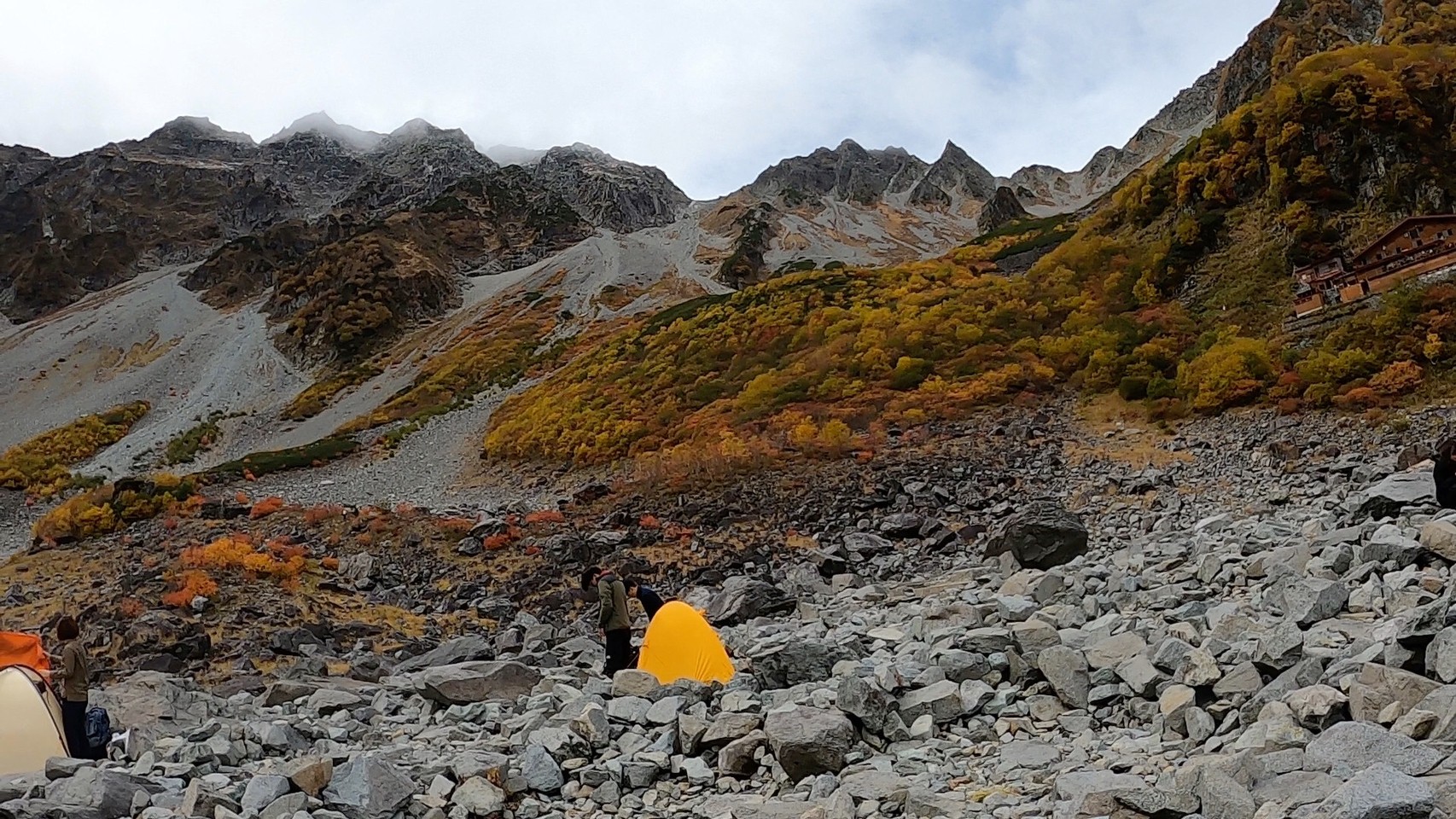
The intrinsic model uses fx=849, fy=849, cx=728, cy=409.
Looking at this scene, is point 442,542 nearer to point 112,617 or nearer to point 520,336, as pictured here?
point 112,617

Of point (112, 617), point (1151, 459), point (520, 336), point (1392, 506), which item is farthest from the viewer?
point (520, 336)

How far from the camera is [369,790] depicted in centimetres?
677

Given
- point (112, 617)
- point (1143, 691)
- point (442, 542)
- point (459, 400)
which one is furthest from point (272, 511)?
point (459, 400)

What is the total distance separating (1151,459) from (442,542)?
1819 centimetres

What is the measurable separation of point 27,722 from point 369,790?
4935mm

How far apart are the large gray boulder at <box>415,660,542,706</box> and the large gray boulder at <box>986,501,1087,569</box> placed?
8.64m

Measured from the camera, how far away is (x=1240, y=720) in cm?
602

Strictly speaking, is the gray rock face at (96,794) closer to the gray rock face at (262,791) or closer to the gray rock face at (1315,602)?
the gray rock face at (262,791)

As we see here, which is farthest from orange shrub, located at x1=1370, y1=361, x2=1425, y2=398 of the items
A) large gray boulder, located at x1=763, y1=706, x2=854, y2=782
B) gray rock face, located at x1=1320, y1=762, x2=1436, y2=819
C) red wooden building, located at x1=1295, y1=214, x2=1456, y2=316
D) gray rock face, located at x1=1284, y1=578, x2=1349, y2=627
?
gray rock face, located at x1=1320, y1=762, x2=1436, y2=819

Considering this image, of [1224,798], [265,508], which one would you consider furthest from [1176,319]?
[265,508]

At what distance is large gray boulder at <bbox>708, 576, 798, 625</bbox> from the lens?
14.4 meters

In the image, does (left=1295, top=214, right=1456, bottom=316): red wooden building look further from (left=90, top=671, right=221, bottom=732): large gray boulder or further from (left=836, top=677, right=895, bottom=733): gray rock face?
(left=90, top=671, right=221, bottom=732): large gray boulder

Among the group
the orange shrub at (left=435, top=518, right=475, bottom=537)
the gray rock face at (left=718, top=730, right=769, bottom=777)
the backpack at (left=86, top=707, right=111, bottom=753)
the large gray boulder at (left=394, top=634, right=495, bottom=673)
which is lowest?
the large gray boulder at (left=394, top=634, right=495, bottom=673)

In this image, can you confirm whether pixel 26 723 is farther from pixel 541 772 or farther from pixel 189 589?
pixel 189 589
